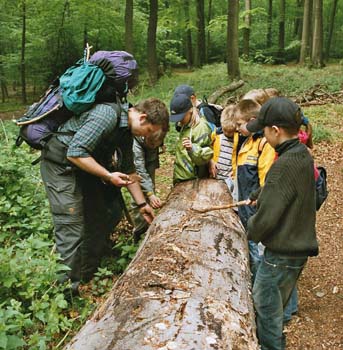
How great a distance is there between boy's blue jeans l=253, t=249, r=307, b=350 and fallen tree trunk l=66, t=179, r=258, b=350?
182 mm

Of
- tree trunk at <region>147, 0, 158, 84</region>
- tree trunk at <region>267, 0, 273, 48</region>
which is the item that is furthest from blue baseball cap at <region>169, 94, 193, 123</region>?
tree trunk at <region>267, 0, 273, 48</region>

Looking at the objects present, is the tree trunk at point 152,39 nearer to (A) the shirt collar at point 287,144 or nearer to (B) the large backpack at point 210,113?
(B) the large backpack at point 210,113

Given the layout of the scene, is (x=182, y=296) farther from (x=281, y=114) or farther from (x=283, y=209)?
(x=281, y=114)

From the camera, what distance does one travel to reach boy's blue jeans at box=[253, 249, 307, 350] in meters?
3.07

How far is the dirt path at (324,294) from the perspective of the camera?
396 centimetres

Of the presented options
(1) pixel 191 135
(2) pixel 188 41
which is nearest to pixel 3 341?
(1) pixel 191 135

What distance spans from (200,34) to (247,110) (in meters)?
25.3

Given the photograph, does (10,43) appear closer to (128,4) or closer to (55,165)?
(128,4)

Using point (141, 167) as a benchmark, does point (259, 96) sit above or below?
above

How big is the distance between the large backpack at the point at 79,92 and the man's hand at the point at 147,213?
1065 millimetres

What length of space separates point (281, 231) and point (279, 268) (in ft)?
0.98

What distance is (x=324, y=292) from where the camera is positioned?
4633mm

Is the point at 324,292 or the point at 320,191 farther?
the point at 324,292

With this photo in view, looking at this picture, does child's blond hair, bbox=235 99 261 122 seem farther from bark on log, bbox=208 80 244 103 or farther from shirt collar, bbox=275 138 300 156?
bark on log, bbox=208 80 244 103
